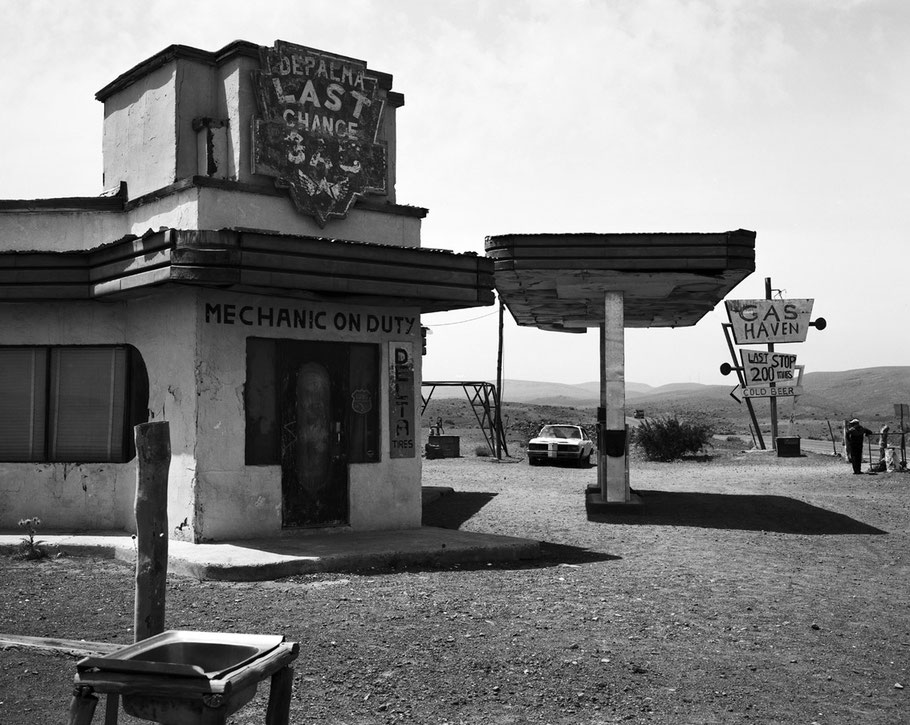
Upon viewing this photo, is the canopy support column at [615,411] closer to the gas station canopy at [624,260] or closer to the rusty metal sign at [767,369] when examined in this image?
the gas station canopy at [624,260]

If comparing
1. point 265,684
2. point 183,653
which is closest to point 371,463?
point 265,684

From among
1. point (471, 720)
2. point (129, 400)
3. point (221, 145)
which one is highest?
point (221, 145)

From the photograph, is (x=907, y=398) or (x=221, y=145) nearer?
(x=221, y=145)

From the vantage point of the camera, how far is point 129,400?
12.2 metres

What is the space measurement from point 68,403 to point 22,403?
1.98ft

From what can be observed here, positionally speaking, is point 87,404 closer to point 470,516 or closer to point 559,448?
point 470,516

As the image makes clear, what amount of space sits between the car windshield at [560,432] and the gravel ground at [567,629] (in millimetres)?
15682

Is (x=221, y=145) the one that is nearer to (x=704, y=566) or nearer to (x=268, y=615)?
(x=268, y=615)

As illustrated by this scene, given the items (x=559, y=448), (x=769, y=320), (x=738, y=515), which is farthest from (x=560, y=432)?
(x=738, y=515)

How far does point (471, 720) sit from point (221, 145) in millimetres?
8127

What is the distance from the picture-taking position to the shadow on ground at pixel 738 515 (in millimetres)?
14680

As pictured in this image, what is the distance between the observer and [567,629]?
25.2ft

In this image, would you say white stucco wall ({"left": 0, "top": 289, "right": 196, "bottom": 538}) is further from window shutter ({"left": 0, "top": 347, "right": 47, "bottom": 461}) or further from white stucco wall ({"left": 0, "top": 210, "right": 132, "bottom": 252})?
white stucco wall ({"left": 0, "top": 210, "right": 132, "bottom": 252})

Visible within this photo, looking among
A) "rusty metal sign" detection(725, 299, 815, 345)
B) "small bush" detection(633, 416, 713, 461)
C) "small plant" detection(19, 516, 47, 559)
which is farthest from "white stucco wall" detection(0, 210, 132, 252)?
"small bush" detection(633, 416, 713, 461)
